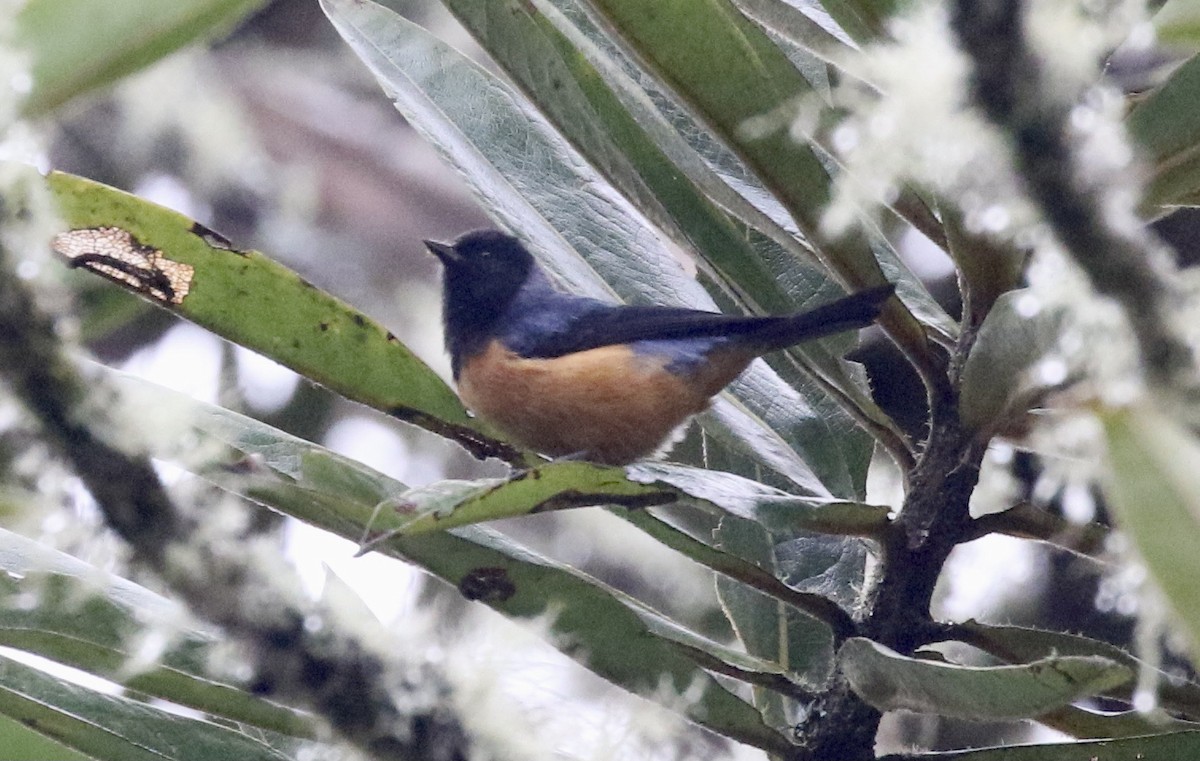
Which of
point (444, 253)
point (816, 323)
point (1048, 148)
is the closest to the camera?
point (1048, 148)

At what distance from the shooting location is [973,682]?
3.54 ft

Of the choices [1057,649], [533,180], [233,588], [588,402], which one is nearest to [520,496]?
[233,588]

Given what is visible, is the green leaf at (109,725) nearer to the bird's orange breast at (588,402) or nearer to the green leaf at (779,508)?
the green leaf at (779,508)

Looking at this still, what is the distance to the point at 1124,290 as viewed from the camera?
0.66 metres

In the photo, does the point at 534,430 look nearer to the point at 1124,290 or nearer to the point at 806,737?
the point at 806,737

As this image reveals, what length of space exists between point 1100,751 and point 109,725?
0.98 m

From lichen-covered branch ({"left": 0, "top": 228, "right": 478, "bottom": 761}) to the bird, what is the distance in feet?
3.27

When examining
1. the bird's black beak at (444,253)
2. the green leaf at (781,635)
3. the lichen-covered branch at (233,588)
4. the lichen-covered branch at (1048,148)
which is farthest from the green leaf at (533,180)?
the bird's black beak at (444,253)

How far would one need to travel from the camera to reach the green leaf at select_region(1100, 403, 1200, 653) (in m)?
0.75

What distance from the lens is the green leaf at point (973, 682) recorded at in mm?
1015

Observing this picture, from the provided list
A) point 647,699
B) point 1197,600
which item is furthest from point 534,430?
point 1197,600

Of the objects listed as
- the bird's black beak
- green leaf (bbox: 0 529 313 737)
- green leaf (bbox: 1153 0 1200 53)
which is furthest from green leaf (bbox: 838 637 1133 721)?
the bird's black beak

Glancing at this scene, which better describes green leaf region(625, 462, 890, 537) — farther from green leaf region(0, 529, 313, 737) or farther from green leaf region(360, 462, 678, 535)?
green leaf region(0, 529, 313, 737)

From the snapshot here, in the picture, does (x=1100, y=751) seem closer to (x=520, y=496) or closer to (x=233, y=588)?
(x=520, y=496)
